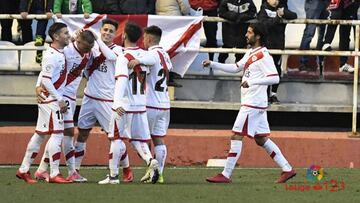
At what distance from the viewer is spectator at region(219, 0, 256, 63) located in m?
19.9

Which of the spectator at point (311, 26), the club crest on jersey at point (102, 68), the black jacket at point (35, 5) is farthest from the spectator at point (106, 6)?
the club crest on jersey at point (102, 68)

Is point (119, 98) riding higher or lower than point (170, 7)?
lower

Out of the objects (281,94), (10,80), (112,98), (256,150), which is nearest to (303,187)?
(112,98)

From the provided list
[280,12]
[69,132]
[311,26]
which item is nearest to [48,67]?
[69,132]

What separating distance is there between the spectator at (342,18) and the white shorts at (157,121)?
16.8 feet

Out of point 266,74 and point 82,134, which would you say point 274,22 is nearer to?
point 266,74

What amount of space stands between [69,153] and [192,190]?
2020 mm

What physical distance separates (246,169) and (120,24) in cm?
326

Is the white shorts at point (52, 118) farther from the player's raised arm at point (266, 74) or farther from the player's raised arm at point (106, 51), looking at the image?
the player's raised arm at point (266, 74)

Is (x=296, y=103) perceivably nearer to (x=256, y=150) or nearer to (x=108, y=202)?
(x=256, y=150)

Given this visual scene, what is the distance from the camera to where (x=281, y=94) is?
2073 cm

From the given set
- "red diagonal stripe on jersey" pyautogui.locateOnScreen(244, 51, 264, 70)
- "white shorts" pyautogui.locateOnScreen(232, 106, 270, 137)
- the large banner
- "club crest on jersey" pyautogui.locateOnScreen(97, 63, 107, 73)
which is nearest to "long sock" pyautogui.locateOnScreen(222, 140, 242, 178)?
"white shorts" pyautogui.locateOnScreen(232, 106, 270, 137)

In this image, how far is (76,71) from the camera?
628 inches

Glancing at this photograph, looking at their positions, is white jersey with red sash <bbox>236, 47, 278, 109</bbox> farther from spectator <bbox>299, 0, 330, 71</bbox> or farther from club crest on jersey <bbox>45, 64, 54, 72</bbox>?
spectator <bbox>299, 0, 330, 71</bbox>
